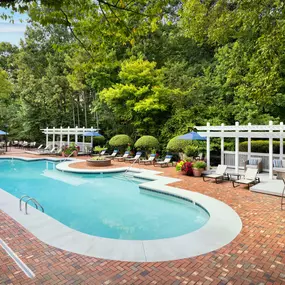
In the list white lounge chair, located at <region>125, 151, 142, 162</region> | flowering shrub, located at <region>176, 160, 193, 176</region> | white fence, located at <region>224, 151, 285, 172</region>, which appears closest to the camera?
white fence, located at <region>224, 151, 285, 172</region>

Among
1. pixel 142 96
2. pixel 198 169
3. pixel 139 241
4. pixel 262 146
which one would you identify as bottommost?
pixel 139 241

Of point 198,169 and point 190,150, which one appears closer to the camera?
point 198,169

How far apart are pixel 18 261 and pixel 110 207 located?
4444 millimetres

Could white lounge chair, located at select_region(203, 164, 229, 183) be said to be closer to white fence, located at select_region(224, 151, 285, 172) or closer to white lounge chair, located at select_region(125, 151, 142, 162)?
white fence, located at select_region(224, 151, 285, 172)

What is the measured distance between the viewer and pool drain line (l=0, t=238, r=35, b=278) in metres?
3.65

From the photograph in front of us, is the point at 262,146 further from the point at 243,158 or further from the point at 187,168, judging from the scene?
the point at 187,168

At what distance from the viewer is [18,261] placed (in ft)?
13.1

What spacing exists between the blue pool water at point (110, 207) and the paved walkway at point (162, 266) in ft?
6.13

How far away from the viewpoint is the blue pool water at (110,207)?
648 cm

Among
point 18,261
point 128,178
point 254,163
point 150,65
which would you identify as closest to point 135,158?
point 128,178

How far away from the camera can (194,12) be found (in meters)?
10.4

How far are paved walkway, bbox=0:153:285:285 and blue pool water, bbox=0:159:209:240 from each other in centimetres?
187

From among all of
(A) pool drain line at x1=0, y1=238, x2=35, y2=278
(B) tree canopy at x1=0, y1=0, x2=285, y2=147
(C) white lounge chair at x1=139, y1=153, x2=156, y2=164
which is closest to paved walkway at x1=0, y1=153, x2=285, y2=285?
(A) pool drain line at x1=0, y1=238, x2=35, y2=278

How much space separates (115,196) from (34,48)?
28.7 metres
